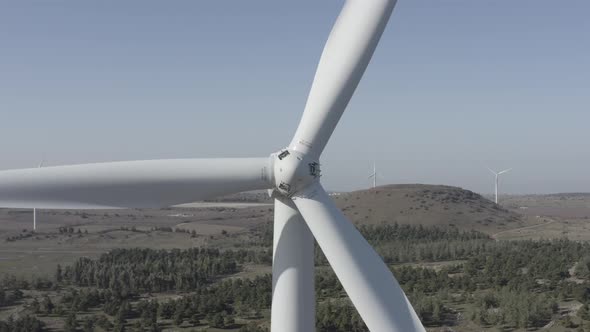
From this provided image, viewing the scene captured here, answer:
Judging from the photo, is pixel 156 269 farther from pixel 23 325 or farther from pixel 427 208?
pixel 427 208

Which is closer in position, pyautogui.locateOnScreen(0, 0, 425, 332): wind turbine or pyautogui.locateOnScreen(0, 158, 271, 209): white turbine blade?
pyautogui.locateOnScreen(0, 158, 271, 209): white turbine blade

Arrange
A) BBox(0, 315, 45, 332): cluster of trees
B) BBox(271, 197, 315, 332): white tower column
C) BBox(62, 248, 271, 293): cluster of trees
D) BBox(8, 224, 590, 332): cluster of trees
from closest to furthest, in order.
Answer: BBox(271, 197, 315, 332): white tower column < BBox(0, 315, 45, 332): cluster of trees < BBox(8, 224, 590, 332): cluster of trees < BBox(62, 248, 271, 293): cluster of trees

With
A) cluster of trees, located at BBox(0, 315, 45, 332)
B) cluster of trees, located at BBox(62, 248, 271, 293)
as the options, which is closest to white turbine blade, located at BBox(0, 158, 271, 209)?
cluster of trees, located at BBox(0, 315, 45, 332)

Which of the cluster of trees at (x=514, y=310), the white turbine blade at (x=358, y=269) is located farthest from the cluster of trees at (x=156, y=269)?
the white turbine blade at (x=358, y=269)

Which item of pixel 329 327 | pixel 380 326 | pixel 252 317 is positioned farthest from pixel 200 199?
pixel 252 317

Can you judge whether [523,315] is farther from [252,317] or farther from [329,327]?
[252,317]

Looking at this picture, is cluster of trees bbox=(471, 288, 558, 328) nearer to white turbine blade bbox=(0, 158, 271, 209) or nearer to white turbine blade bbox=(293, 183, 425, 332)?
white turbine blade bbox=(293, 183, 425, 332)
